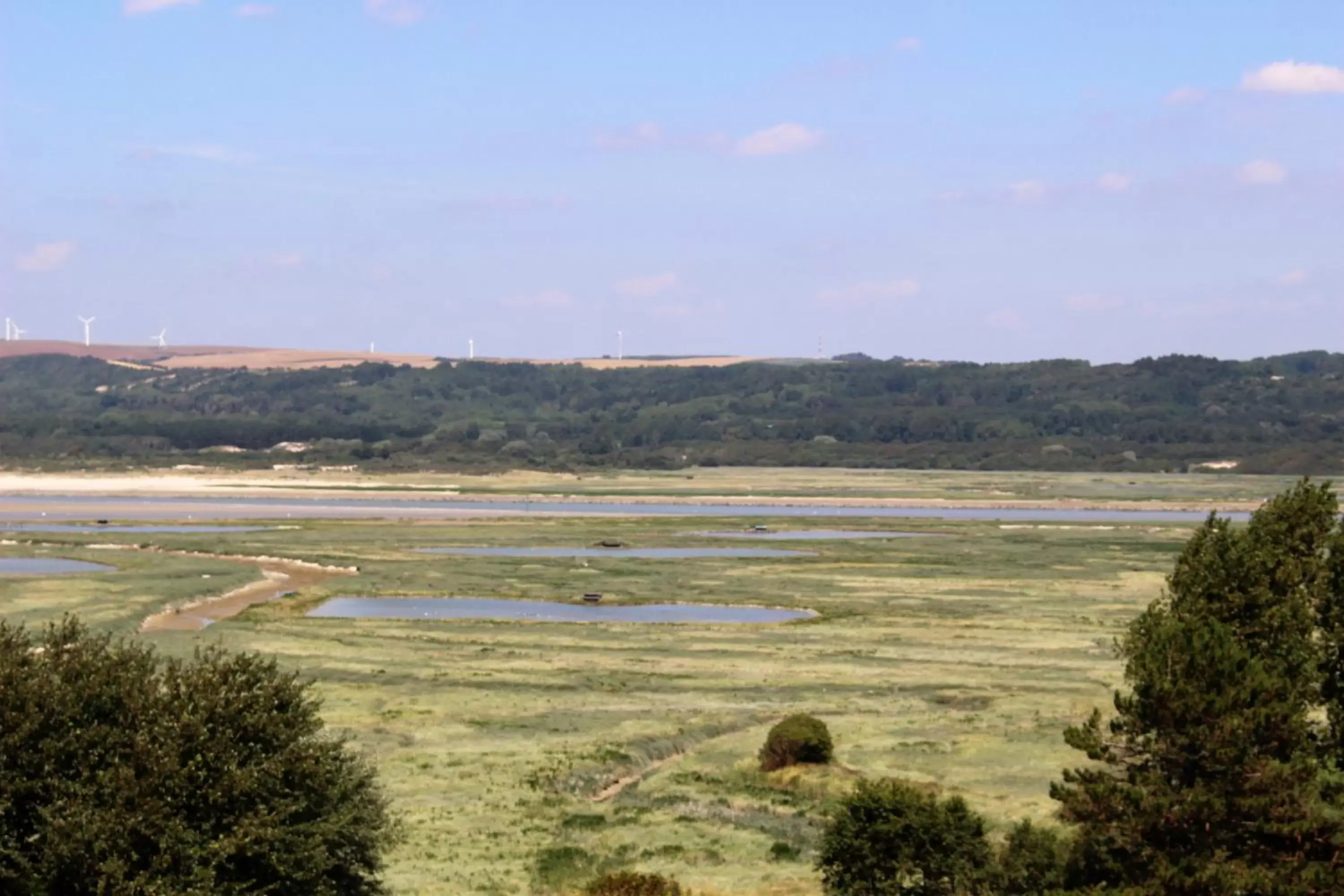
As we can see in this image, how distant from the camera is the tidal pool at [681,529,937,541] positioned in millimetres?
155250

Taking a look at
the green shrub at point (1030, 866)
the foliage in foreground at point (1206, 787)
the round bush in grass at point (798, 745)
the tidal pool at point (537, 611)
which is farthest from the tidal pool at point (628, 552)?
the foliage in foreground at point (1206, 787)

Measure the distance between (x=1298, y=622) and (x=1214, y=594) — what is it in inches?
80.8

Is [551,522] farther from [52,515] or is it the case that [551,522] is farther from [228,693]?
[228,693]

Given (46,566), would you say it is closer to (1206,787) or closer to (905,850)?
(905,850)

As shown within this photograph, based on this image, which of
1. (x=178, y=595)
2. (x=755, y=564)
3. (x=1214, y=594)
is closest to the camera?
(x=1214, y=594)

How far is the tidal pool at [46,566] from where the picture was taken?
369ft

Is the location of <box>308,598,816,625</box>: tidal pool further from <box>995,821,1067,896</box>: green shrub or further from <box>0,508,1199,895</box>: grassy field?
<box>995,821,1067,896</box>: green shrub

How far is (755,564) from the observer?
127m

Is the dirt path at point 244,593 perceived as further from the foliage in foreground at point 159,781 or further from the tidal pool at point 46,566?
the foliage in foreground at point 159,781

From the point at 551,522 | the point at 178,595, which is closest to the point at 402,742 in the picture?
the point at 178,595

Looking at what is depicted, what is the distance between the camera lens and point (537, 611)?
327 feet

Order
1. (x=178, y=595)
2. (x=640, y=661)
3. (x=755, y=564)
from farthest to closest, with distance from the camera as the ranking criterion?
(x=755, y=564) < (x=178, y=595) < (x=640, y=661)

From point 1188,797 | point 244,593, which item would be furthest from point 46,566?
point 1188,797

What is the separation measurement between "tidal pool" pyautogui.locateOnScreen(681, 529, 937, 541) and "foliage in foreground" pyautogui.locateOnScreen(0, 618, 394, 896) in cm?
11993
